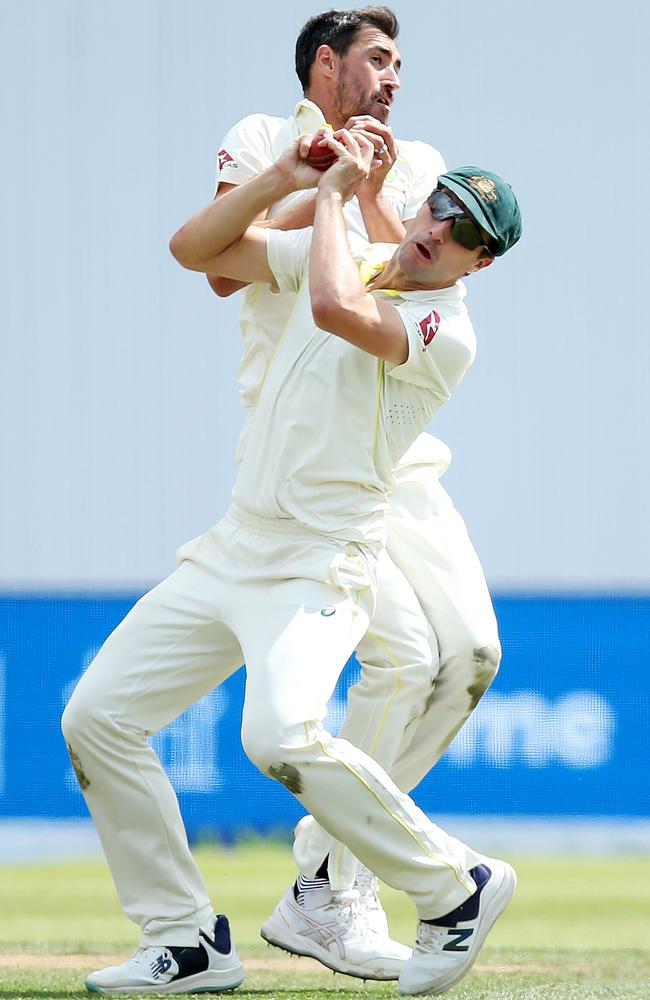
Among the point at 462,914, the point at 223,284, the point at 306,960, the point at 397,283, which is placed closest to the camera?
the point at 462,914

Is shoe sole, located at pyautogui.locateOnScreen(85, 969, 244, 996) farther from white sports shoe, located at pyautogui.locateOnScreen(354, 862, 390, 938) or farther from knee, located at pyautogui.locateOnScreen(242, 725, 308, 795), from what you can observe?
knee, located at pyautogui.locateOnScreen(242, 725, 308, 795)

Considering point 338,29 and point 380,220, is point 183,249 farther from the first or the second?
point 338,29

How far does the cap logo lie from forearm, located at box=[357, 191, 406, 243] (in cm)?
26

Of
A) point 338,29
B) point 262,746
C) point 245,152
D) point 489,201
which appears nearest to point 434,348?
point 489,201

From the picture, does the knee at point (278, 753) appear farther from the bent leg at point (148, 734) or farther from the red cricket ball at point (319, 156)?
the red cricket ball at point (319, 156)

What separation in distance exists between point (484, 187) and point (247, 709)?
113 cm

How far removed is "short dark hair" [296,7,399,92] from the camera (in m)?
3.46

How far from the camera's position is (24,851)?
6.00m

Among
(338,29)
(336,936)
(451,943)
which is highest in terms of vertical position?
(338,29)

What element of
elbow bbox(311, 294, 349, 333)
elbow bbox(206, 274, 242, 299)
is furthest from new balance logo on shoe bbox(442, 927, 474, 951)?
elbow bbox(206, 274, 242, 299)

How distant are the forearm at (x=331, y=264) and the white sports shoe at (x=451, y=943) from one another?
1.17 meters

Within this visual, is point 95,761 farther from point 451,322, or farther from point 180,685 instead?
point 451,322

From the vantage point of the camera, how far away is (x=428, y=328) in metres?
2.93

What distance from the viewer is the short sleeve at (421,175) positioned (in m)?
3.48
